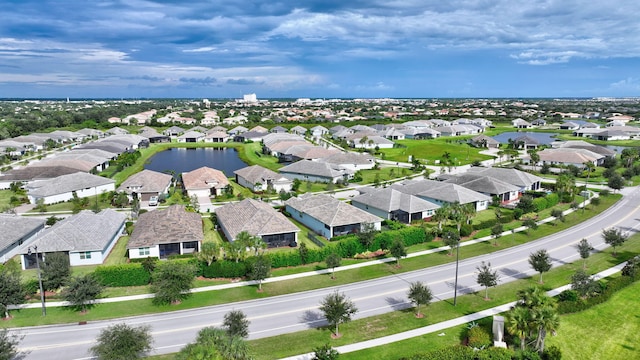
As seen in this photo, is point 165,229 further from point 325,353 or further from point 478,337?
point 478,337

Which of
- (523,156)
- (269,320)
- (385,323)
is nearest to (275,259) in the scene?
(269,320)

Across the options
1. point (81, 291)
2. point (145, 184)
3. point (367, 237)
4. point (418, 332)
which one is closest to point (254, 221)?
point (367, 237)

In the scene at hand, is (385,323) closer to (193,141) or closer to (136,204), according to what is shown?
(136,204)

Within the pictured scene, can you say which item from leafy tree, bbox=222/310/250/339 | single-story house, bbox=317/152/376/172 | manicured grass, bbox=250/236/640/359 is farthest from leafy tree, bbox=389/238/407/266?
single-story house, bbox=317/152/376/172

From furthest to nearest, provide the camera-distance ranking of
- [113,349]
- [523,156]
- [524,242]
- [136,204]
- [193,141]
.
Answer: [193,141] < [523,156] < [136,204] < [524,242] < [113,349]

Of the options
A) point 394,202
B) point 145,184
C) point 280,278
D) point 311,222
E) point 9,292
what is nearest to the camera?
point 9,292

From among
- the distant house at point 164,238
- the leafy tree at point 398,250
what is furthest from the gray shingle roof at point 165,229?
the leafy tree at point 398,250

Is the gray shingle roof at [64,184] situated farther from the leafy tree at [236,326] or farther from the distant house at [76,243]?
the leafy tree at [236,326]
